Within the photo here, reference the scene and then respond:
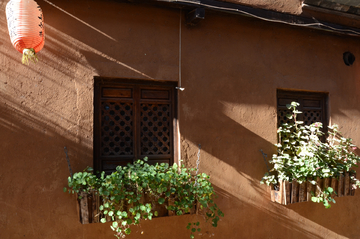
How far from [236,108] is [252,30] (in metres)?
1.21

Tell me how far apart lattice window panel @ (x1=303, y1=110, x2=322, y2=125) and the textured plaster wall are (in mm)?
191

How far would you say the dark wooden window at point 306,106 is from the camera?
14.8ft

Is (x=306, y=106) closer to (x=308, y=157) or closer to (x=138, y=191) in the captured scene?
(x=308, y=157)

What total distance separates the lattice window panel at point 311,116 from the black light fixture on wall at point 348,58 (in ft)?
3.39

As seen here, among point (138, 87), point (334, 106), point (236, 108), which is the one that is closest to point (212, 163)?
point (236, 108)

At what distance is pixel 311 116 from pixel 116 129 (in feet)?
10.1

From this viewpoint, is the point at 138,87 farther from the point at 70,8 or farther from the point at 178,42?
the point at 70,8

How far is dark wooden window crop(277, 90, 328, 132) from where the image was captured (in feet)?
14.8

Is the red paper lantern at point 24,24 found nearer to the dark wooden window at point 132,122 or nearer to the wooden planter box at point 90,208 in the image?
the dark wooden window at point 132,122

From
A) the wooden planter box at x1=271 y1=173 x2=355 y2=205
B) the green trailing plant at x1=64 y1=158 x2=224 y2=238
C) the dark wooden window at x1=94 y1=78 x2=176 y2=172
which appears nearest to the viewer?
the green trailing plant at x1=64 y1=158 x2=224 y2=238

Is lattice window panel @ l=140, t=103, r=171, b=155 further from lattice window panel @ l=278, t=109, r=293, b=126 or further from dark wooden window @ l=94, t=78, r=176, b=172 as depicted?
lattice window panel @ l=278, t=109, r=293, b=126

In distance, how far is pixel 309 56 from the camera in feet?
15.2

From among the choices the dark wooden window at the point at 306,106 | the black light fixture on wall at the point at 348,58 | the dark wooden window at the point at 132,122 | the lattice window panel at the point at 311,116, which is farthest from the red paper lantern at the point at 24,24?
the black light fixture on wall at the point at 348,58

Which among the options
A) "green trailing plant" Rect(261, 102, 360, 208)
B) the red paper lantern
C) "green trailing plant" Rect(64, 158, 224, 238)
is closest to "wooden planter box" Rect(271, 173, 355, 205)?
"green trailing plant" Rect(261, 102, 360, 208)
